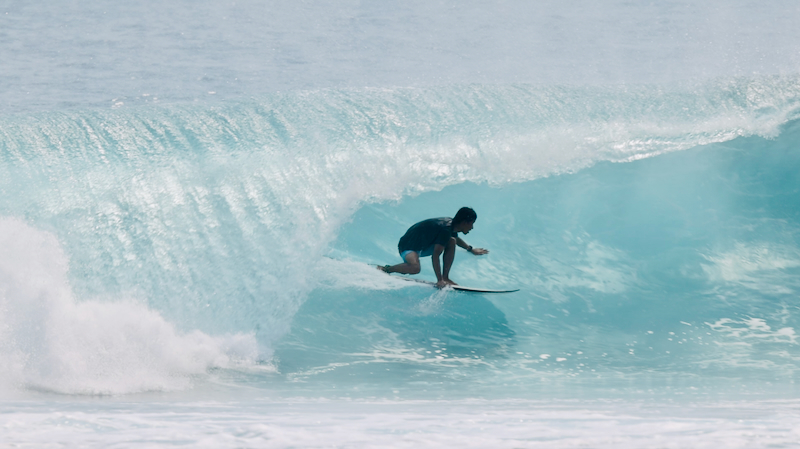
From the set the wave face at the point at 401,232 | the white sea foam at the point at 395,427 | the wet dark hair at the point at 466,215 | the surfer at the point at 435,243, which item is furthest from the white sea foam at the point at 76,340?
the wet dark hair at the point at 466,215

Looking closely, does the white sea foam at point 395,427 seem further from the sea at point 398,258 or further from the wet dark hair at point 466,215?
the wet dark hair at point 466,215

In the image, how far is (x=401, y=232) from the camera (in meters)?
7.94

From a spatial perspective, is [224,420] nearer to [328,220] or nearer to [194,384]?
[194,384]

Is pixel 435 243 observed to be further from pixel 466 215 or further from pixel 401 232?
pixel 401 232

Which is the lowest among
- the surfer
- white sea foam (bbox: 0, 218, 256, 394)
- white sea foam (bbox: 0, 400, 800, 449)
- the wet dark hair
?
white sea foam (bbox: 0, 400, 800, 449)

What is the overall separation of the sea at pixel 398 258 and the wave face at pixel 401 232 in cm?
3

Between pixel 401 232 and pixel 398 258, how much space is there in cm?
45

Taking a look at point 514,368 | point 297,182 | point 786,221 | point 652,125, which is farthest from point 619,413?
point 652,125

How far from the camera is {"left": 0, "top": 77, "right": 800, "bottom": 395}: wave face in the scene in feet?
18.1

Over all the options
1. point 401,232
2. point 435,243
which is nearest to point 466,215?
point 435,243

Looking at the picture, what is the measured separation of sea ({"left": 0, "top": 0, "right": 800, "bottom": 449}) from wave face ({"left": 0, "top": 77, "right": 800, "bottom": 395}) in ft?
0.10

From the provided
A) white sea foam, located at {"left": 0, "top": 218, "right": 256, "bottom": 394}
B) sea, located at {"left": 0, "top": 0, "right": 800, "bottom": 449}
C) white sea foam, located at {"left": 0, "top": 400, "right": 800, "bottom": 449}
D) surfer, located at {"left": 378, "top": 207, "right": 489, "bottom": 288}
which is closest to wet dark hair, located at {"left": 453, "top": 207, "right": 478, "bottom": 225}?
surfer, located at {"left": 378, "top": 207, "right": 489, "bottom": 288}

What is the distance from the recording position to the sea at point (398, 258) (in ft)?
13.2

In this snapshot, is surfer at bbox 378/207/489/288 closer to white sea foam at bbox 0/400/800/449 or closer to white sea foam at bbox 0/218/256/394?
white sea foam at bbox 0/218/256/394
